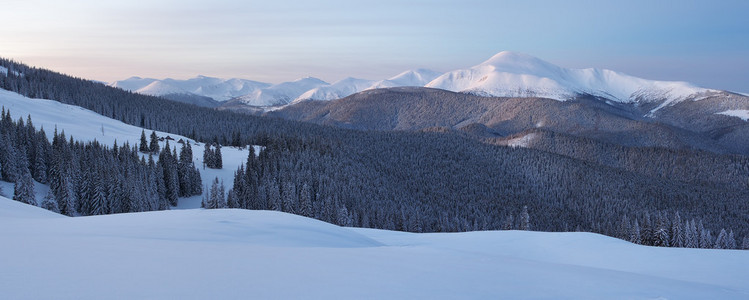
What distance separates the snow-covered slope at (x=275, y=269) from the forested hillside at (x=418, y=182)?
186ft

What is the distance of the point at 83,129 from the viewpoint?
112 meters

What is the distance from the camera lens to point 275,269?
8.46m

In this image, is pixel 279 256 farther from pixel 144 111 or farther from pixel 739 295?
pixel 144 111

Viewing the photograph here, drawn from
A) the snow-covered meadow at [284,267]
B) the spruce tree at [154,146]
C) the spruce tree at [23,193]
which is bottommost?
the spruce tree at [154,146]

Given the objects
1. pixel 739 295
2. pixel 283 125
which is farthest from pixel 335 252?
pixel 283 125

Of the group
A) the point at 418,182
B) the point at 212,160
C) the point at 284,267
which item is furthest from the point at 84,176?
the point at 418,182

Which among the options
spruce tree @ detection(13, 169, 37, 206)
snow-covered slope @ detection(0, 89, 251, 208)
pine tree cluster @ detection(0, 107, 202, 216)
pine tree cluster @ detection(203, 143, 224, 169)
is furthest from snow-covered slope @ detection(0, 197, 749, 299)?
pine tree cluster @ detection(203, 143, 224, 169)

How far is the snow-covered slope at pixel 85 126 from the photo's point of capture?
99.4 meters

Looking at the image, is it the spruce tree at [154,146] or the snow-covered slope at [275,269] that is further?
the spruce tree at [154,146]

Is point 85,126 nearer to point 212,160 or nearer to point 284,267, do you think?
point 212,160

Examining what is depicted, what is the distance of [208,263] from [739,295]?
1185 cm

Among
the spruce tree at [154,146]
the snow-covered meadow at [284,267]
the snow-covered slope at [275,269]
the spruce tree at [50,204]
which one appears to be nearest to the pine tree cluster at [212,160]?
the spruce tree at [154,146]

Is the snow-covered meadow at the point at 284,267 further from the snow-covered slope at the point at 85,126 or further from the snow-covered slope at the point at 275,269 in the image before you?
the snow-covered slope at the point at 85,126

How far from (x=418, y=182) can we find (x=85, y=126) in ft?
328
